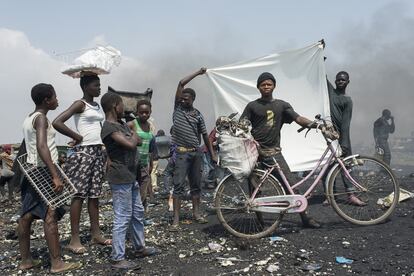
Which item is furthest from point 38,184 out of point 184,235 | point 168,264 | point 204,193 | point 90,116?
point 204,193

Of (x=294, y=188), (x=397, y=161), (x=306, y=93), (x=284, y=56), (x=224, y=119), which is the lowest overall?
(x=397, y=161)

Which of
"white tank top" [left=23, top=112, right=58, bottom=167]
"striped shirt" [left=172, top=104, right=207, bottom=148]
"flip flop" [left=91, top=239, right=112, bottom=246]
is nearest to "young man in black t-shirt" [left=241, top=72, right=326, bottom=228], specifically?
"striped shirt" [left=172, top=104, right=207, bottom=148]

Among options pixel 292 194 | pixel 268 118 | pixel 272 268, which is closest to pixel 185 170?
pixel 268 118

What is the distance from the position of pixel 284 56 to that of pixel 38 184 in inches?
175

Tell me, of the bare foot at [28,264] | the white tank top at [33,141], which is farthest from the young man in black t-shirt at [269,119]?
the bare foot at [28,264]

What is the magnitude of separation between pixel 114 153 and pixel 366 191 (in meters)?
3.20

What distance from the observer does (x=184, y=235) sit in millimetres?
5062

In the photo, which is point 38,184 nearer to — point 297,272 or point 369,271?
point 297,272

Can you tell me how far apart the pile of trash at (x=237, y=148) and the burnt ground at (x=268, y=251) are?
34.5 inches

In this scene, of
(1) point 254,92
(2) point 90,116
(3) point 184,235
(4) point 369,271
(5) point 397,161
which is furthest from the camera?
(5) point 397,161

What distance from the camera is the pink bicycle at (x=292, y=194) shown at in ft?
15.3

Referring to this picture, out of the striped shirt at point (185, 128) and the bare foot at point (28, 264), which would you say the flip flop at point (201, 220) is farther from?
the bare foot at point (28, 264)

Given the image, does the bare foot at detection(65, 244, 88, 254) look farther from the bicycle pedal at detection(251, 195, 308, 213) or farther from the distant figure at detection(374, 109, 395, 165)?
the distant figure at detection(374, 109, 395, 165)

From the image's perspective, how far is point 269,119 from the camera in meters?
4.82
